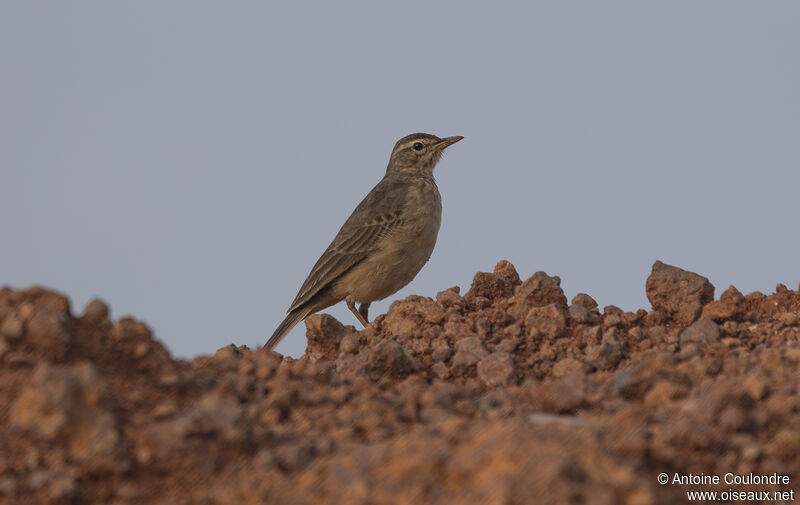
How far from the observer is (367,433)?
175 inches

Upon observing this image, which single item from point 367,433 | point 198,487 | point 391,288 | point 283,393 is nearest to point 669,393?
point 367,433

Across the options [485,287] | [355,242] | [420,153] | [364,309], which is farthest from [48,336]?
[420,153]

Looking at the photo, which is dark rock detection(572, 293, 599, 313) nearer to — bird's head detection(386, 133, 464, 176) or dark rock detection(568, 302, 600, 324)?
dark rock detection(568, 302, 600, 324)

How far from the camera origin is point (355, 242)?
10789mm

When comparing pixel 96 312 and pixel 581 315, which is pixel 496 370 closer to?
pixel 581 315

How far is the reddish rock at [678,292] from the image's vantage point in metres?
8.23

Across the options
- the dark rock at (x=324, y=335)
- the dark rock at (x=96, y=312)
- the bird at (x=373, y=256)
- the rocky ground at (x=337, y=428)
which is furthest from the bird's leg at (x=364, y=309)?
the dark rock at (x=96, y=312)

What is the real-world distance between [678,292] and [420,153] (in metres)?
4.61

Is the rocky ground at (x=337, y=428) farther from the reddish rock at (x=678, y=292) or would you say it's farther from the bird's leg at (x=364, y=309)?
the bird's leg at (x=364, y=309)

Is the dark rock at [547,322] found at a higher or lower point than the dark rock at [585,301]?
lower

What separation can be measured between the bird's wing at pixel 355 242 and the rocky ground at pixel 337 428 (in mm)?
4185

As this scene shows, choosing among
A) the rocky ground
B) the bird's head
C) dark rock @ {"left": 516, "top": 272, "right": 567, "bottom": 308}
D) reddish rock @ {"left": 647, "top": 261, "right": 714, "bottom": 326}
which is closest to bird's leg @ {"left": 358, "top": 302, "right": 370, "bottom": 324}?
the bird's head

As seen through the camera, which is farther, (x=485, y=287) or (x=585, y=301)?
Answer: (x=485, y=287)

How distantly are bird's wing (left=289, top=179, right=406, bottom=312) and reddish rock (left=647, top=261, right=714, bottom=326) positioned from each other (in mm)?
3316
